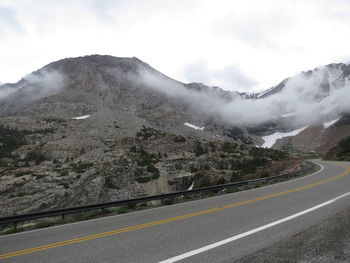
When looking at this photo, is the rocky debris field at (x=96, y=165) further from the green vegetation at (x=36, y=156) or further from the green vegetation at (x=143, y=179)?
the green vegetation at (x=143, y=179)

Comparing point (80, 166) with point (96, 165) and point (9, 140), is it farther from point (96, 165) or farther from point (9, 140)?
point (9, 140)

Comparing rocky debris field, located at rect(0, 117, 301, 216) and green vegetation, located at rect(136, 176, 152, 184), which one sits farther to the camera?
green vegetation, located at rect(136, 176, 152, 184)

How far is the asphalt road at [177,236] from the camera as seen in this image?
20.1 ft

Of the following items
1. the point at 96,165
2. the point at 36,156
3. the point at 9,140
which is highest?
the point at 9,140

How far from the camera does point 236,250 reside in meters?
6.12

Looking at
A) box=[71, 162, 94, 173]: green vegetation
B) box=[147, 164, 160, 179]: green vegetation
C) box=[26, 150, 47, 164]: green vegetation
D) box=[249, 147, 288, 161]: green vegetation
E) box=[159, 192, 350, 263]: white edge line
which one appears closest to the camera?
box=[159, 192, 350, 263]: white edge line

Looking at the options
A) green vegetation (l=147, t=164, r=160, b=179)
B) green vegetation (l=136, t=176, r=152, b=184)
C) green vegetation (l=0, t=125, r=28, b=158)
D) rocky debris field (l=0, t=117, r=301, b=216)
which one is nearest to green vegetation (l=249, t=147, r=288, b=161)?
rocky debris field (l=0, t=117, r=301, b=216)

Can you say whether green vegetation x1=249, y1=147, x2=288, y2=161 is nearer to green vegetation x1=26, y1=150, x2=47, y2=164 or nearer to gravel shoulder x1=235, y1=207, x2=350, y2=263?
green vegetation x1=26, y1=150, x2=47, y2=164

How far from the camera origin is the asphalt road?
20.1 feet

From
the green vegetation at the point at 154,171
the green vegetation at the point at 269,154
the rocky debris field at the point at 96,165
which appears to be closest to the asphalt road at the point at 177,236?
the rocky debris field at the point at 96,165

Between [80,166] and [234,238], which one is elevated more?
[234,238]

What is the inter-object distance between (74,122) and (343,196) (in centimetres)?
12351

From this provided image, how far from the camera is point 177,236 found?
7.48m

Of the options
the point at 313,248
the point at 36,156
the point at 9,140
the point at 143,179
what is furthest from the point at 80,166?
the point at 313,248
